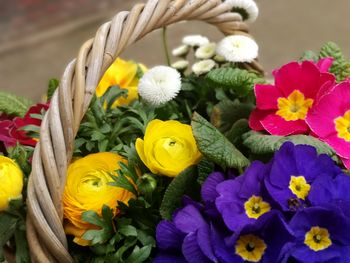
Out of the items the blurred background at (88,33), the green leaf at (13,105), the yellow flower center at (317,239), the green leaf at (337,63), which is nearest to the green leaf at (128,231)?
the yellow flower center at (317,239)

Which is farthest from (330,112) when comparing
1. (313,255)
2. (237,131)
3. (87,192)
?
(87,192)

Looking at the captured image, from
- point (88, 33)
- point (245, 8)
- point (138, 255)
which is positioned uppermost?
point (245, 8)

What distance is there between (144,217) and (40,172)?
167 mm

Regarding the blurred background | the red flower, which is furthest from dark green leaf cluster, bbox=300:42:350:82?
the blurred background

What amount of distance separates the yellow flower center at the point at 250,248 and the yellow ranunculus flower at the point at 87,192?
0.55 ft

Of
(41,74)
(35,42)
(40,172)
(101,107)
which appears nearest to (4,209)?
(40,172)

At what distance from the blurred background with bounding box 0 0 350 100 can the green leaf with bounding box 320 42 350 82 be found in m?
1.54

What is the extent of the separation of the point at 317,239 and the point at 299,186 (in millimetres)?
66

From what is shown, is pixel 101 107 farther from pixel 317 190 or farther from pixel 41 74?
pixel 41 74

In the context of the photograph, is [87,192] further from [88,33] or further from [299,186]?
[88,33]

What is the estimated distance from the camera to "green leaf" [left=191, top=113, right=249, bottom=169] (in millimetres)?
702

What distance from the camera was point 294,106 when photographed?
2.71 feet

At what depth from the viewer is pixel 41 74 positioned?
2.55 metres

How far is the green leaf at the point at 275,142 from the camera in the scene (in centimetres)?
73
